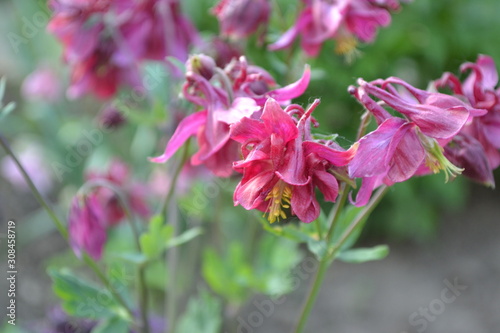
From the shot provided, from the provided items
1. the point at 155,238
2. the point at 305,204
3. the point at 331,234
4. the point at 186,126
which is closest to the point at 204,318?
the point at 155,238

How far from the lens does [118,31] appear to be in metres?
1.45

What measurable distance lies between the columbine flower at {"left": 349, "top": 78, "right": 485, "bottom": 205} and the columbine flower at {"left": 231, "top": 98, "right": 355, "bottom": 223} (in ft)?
0.10

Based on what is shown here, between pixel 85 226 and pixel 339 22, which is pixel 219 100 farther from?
pixel 85 226

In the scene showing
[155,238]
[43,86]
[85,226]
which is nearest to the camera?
[155,238]

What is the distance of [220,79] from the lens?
0.91 meters

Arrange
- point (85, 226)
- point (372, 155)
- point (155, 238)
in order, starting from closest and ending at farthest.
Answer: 1. point (372, 155)
2. point (155, 238)
3. point (85, 226)

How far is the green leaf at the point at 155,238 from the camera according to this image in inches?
43.2

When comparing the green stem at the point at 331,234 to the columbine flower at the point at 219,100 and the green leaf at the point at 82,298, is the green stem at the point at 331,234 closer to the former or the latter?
the columbine flower at the point at 219,100

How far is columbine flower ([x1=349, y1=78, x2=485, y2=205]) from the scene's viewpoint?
0.75m

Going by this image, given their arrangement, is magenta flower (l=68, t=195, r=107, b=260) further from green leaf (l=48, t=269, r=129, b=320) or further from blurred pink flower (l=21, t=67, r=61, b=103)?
blurred pink flower (l=21, t=67, r=61, b=103)

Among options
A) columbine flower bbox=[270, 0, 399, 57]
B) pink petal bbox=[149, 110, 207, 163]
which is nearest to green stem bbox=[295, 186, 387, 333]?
pink petal bbox=[149, 110, 207, 163]

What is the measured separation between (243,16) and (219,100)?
1.50 feet

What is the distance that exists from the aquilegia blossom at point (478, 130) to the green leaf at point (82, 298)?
0.74m

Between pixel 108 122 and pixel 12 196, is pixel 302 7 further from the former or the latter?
pixel 12 196
